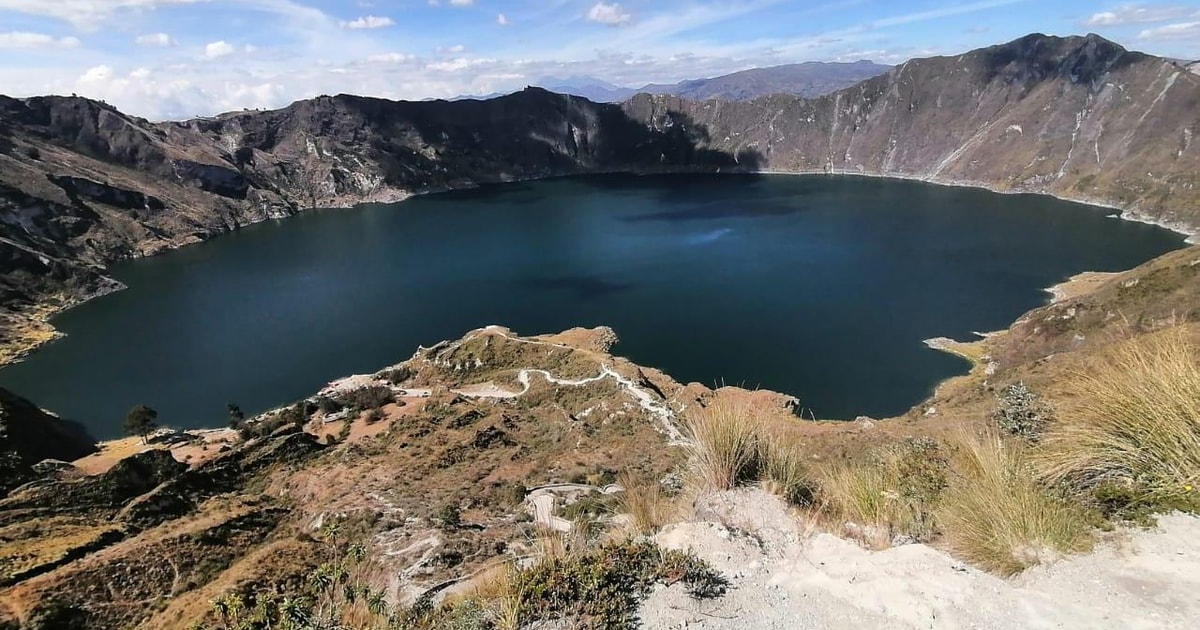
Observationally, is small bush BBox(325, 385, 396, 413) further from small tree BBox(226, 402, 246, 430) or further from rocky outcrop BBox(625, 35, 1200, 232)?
rocky outcrop BBox(625, 35, 1200, 232)

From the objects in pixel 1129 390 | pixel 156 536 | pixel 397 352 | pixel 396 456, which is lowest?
pixel 397 352

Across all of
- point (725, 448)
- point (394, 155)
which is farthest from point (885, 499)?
point (394, 155)

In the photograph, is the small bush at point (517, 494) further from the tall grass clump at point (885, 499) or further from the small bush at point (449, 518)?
the tall grass clump at point (885, 499)

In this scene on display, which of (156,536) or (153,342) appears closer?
(156,536)

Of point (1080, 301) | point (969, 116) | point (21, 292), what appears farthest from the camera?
point (969, 116)

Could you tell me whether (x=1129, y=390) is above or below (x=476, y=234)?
above

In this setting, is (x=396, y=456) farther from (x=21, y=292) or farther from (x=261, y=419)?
(x=21, y=292)

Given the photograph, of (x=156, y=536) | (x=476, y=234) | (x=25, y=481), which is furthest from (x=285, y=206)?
(x=156, y=536)

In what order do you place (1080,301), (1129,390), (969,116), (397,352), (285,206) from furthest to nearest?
(969,116)
(285,206)
(397,352)
(1080,301)
(1129,390)
